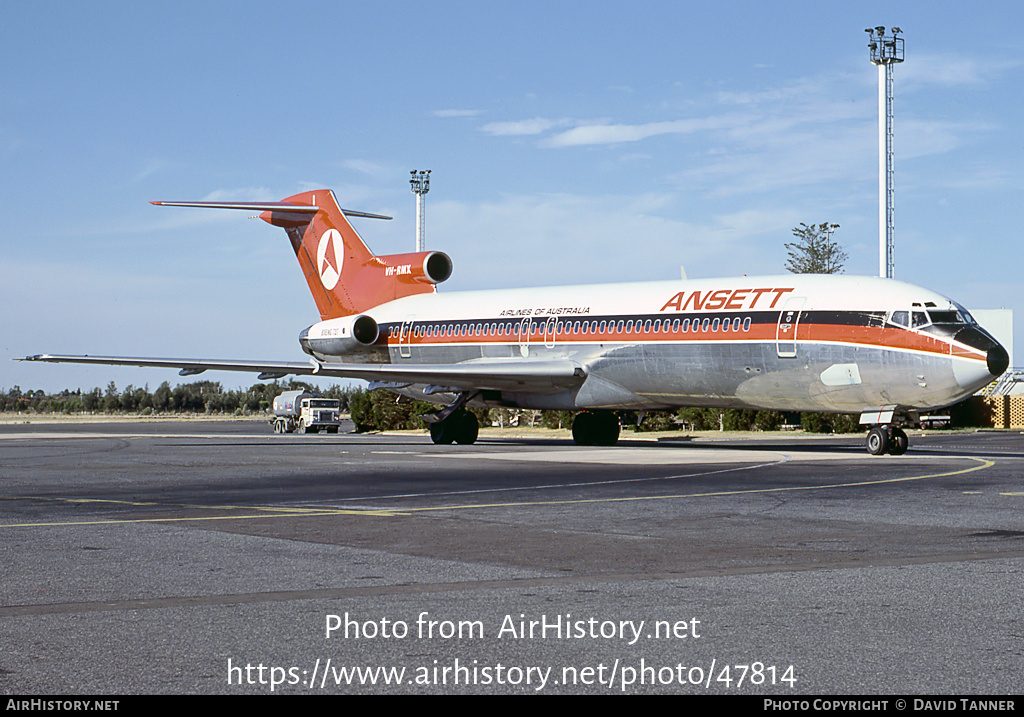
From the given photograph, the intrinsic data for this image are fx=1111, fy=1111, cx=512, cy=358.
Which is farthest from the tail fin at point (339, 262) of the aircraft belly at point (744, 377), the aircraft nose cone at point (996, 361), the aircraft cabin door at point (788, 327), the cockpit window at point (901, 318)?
the aircraft nose cone at point (996, 361)

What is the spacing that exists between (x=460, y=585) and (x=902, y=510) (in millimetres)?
6973

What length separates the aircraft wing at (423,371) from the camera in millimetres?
29469

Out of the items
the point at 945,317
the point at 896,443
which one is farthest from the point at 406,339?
the point at 945,317

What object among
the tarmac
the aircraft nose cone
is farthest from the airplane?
the tarmac

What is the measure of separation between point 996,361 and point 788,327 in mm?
4338

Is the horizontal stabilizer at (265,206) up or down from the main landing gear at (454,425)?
up

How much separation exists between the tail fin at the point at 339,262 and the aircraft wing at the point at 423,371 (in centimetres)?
603

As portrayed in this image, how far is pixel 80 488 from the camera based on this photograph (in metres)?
16.4

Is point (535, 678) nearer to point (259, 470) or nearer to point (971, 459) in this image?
point (259, 470)

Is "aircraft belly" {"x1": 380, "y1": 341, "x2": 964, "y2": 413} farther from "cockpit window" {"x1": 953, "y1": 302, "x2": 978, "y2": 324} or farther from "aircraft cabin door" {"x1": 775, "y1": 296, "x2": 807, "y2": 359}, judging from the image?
"cockpit window" {"x1": 953, "y1": 302, "x2": 978, "y2": 324}

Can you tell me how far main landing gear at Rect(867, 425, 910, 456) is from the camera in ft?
78.9

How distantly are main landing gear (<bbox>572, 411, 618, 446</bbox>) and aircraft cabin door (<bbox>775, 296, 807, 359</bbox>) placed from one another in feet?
27.2

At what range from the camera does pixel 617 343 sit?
28.3m

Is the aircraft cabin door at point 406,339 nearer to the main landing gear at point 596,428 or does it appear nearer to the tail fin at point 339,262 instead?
the tail fin at point 339,262
